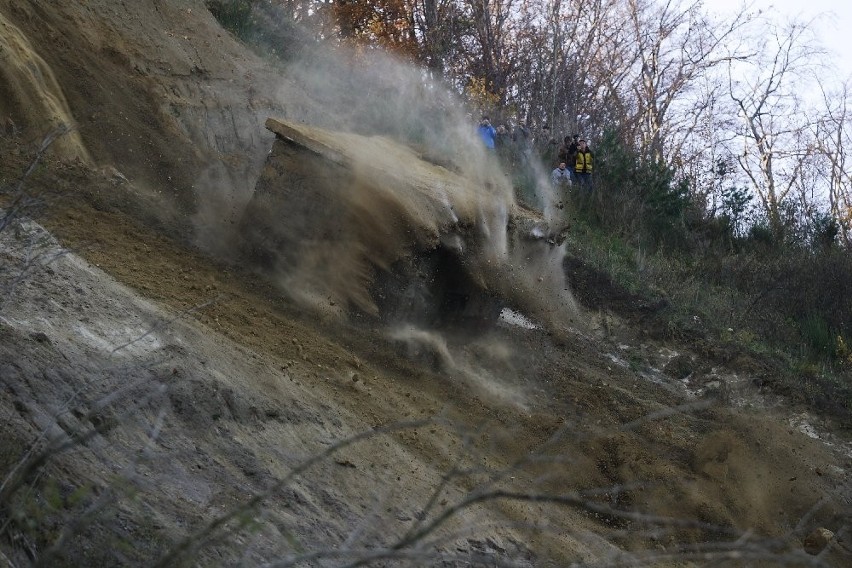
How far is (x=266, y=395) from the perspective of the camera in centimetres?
673

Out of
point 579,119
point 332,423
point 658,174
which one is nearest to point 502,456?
point 332,423

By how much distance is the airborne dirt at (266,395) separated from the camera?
14.6 ft

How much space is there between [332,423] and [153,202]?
4430mm

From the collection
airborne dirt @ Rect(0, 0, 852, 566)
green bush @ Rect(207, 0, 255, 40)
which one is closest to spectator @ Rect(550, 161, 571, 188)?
airborne dirt @ Rect(0, 0, 852, 566)

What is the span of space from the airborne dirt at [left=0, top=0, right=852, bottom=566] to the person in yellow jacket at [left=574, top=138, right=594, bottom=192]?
437cm

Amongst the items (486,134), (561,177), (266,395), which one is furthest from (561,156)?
(266,395)

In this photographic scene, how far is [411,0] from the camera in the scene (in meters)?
24.7

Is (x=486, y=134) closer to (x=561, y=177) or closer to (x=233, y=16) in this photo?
(x=561, y=177)

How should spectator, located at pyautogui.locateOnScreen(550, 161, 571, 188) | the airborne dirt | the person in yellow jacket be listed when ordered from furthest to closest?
the person in yellow jacket, spectator, located at pyautogui.locateOnScreen(550, 161, 571, 188), the airborne dirt

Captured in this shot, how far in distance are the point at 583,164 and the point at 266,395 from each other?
517 inches

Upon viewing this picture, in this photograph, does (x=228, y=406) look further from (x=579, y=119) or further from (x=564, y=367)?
(x=579, y=119)

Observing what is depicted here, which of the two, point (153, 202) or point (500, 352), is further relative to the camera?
point (500, 352)

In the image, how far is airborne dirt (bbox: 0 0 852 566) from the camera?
445 cm

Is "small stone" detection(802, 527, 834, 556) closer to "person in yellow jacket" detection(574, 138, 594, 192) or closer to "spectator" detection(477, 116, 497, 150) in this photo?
"spectator" detection(477, 116, 497, 150)
